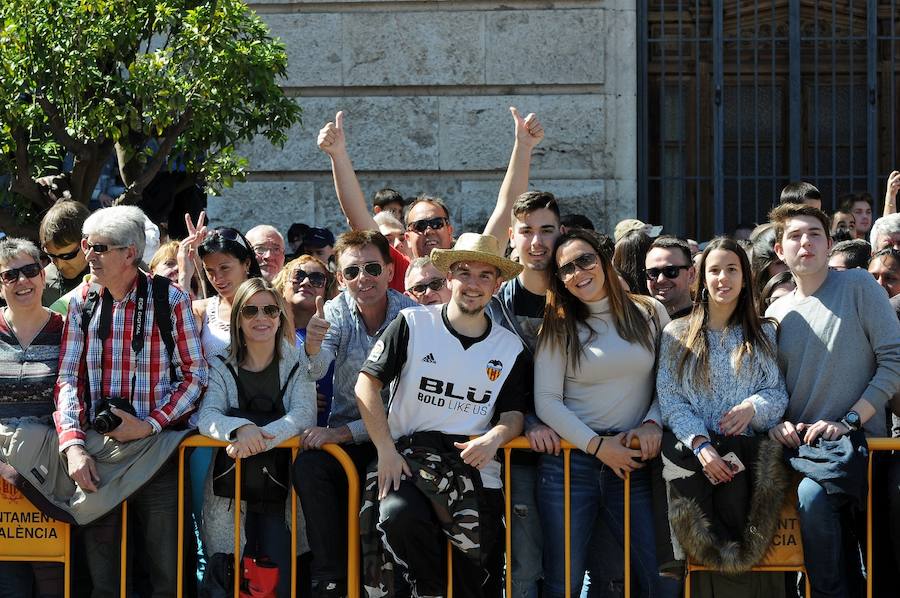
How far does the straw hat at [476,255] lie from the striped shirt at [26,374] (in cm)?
176

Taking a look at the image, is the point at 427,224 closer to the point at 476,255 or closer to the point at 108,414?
the point at 476,255

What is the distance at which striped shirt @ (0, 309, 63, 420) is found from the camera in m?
5.50

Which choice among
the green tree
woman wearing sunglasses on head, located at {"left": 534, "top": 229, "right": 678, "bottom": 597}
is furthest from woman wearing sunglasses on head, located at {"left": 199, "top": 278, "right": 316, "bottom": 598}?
the green tree

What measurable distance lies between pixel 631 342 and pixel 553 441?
0.54 m

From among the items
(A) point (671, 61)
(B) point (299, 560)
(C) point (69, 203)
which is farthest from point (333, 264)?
(A) point (671, 61)

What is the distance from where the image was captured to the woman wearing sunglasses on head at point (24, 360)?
5.50m

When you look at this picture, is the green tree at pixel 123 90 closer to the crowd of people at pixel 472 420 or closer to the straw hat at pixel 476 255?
the crowd of people at pixel 472 420

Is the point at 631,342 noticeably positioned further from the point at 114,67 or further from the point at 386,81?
the point at 386,81

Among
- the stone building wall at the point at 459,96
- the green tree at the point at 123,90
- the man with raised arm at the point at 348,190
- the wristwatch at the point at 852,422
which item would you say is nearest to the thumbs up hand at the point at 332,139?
the man with raised arm at the point at 348,190

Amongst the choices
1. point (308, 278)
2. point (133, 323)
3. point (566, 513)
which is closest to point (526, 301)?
point (566, 513)

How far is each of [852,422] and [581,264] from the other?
129 cm

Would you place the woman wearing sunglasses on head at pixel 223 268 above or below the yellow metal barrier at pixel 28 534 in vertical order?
above

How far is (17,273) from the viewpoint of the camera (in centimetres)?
551

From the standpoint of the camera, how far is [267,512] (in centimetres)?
546
